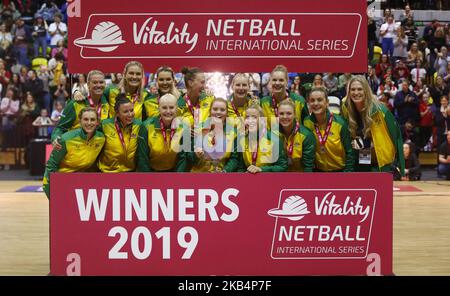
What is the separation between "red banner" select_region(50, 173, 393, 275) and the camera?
9.03 meters

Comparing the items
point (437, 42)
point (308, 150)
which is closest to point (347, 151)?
point (308, 150)

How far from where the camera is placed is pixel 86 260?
9047 mm

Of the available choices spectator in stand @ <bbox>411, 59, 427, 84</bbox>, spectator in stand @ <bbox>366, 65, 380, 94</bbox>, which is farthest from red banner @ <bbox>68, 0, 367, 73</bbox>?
spectator in stand @ <bbox>411, 59, 427, 84</bbox>

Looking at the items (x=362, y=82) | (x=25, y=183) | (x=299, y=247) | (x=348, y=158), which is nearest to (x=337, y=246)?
(x=299, y=247)

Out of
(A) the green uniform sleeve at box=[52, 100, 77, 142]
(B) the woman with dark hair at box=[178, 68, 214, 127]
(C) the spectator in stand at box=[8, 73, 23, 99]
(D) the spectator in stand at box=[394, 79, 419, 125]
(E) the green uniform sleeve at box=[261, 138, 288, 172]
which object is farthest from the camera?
(C) the spectator in stand at box=[8, 73, 23, 99]

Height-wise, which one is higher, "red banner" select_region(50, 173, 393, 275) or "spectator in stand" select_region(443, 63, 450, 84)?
"spectator in stand" select_region(443, 63, 450, 84)

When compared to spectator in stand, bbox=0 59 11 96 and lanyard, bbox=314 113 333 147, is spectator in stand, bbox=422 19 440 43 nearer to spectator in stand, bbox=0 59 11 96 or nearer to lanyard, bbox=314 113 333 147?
spectator in stand, bbox=0 59 11 96

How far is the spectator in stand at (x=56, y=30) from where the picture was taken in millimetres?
24703

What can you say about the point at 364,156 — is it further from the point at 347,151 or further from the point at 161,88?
the point at 161,88

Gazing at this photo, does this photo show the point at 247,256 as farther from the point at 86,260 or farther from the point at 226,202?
the point at 86,260

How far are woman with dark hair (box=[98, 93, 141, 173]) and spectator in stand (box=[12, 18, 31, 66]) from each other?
1566 centimetres

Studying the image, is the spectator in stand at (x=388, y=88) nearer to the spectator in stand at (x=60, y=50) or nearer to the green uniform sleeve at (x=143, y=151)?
the spectator in stand at (x=60, y=50)

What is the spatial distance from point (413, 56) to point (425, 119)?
2409 millimetres

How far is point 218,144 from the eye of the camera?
9.22 metres
